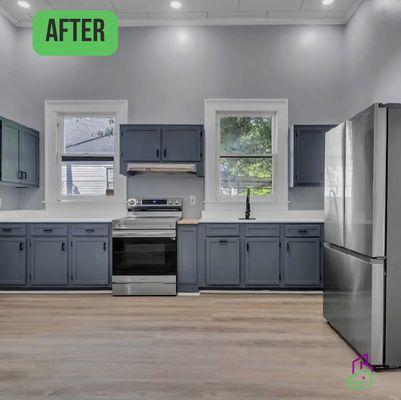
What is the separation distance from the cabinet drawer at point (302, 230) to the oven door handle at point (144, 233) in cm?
133

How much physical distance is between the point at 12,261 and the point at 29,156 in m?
1.31

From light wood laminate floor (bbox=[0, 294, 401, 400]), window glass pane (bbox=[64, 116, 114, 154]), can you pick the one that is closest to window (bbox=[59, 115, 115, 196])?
window glass pane (bbox=[64, 116, 114, 154])

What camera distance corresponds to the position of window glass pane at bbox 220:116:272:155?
4.65 m

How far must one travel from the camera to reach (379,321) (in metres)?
2.19

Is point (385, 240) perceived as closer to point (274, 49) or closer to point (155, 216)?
point (155, 216)

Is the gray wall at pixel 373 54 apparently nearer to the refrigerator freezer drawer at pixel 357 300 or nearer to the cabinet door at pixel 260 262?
the refrigerator freezer drawer at pixel 357 300

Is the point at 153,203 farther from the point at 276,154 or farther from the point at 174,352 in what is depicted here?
the point at 174,352

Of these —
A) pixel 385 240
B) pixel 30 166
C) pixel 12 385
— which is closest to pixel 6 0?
pixel 30 166

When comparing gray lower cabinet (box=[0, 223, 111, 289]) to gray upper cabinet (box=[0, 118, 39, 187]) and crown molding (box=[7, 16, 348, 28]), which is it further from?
crown molding (box=[7, 16, 348, 28])

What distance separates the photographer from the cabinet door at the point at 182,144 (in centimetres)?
423

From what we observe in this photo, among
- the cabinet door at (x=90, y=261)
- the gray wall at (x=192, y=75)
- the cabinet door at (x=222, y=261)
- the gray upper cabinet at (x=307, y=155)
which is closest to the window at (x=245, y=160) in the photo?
the gray wall at (x=192, y=75)

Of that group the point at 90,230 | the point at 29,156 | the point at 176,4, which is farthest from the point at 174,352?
the point at 176,4

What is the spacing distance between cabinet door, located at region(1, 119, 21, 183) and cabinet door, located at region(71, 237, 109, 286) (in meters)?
1.02

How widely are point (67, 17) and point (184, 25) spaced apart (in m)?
2.24
